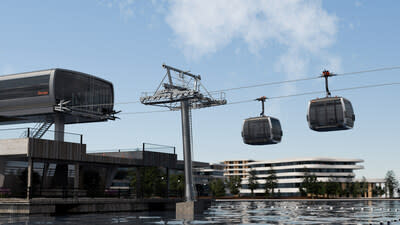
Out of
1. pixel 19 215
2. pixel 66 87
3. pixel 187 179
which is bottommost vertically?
pixel 19 215

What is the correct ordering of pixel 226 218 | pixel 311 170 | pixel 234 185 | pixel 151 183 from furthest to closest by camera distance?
pixel 311 170, pixel 234 185, pixel 151 183, pixel 226 218

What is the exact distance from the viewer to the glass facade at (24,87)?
44312 mm

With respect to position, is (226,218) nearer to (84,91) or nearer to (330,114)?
(330,114)

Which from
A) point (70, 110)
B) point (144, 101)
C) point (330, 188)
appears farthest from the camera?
point (330, 188)

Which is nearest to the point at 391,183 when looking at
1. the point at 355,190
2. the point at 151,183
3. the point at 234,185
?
the point at 355,190

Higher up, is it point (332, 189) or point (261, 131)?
point (261, 131)

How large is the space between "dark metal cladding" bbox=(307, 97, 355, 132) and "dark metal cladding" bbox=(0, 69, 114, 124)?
19.1 metres

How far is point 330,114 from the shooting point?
Answer: 97.6 feet

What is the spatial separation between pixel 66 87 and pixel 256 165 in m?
149

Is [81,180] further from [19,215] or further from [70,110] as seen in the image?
[19,215]

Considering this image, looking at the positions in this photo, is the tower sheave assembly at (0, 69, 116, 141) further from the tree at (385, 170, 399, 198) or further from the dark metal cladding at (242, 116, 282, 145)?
the tree at (385, 170, 399, 198)

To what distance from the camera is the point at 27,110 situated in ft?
149

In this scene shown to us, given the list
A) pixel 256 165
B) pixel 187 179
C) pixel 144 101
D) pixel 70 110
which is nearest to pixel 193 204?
pixel 187 179

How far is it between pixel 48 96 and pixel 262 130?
19.9 meters
